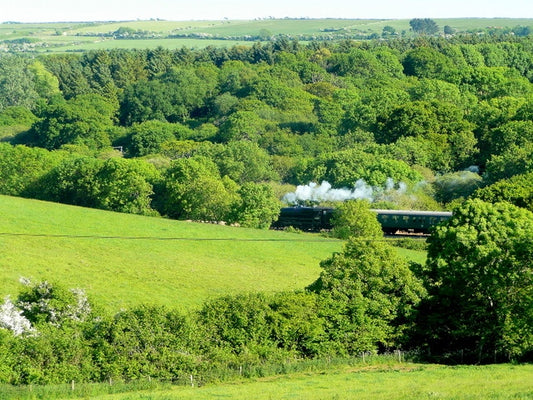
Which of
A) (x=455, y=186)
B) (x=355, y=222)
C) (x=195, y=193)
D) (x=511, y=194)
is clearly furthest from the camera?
(x=455, y=186)

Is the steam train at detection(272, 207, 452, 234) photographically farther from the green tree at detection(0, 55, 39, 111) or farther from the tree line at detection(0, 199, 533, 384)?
the green tree at detection(0, 55, 39, 111)

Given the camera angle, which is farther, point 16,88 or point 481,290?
point 16,88

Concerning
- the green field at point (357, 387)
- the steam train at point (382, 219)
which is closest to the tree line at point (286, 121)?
the steam train at point (382, 219)

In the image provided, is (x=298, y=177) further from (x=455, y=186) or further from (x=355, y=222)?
(x=355, y=222)

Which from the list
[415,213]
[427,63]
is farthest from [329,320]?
[427,63]

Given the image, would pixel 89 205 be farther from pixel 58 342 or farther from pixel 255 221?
pixel 58 342

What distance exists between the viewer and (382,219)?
77625 millimetres

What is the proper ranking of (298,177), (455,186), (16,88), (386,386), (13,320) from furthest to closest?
(16,88) < (298,177) < (455,186) < (13,320) < (386,386)

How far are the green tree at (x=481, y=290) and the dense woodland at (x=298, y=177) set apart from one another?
0.08 metres

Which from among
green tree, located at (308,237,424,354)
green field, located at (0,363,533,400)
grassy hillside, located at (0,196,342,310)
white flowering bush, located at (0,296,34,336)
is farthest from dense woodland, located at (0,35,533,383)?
grassy hillside, located at (0,196,342,310)

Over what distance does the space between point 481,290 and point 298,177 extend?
54.2m

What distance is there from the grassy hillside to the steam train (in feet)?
25.2

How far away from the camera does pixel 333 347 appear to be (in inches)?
1665

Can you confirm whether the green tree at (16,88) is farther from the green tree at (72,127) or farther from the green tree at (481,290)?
the green tree at (481,290)
